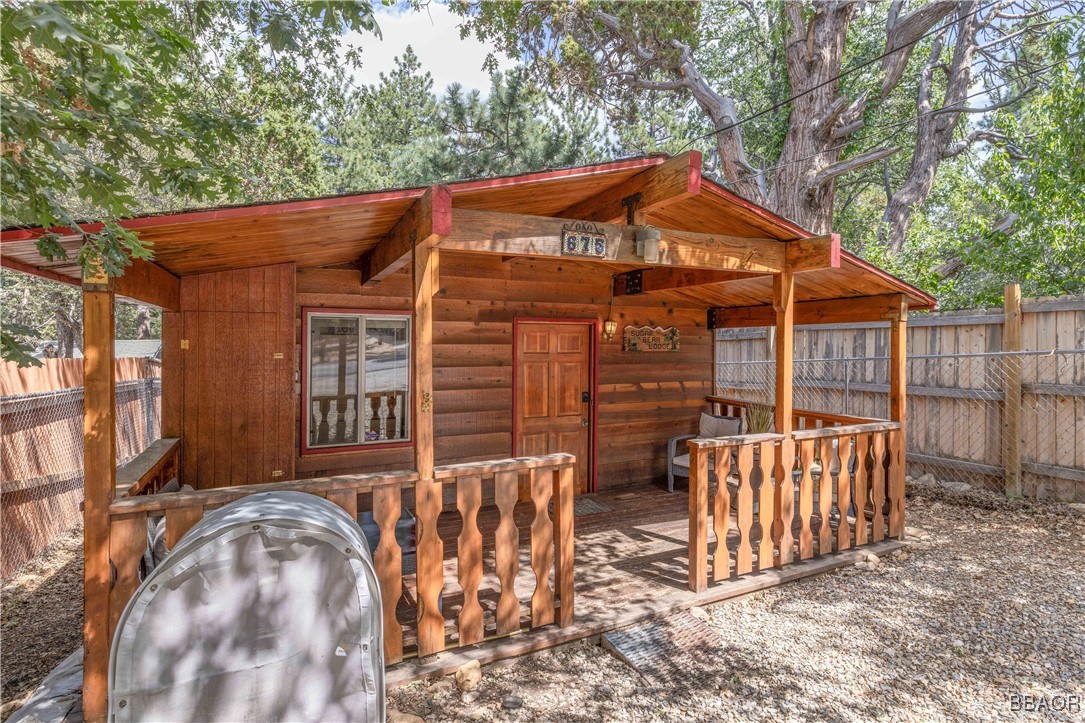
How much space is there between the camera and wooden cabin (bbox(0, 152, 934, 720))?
2.73 metres

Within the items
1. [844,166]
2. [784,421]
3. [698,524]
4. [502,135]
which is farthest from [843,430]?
[502,135]

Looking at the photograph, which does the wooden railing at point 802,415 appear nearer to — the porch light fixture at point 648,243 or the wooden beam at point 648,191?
the porch light fixture at point 648,243

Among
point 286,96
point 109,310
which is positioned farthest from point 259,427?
point 286,96

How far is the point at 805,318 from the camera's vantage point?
5297 millimetres

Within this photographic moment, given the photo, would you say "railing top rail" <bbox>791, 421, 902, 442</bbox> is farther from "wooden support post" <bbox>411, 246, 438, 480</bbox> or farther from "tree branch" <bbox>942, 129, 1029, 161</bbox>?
"tree branch" <bbox>942, 129, 1029, 161</bbox>

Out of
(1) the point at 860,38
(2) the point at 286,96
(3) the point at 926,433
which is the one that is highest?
(1) the point at 860,38

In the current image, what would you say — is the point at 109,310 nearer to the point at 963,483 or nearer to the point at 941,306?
the point at 963,483

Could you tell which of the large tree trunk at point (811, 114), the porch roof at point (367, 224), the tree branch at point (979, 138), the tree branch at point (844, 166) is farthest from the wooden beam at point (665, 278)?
the tree branch at point (979, 138)

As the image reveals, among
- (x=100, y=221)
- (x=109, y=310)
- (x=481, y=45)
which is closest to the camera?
(x=100, y=221)

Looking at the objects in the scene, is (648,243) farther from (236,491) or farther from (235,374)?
(235,374)

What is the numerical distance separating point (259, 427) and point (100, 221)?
2338 millimetres

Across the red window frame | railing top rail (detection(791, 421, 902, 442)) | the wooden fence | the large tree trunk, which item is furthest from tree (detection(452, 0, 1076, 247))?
the red window frame

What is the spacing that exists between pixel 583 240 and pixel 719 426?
10.9 ft

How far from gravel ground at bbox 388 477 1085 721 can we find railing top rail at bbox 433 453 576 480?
0.96 metres
